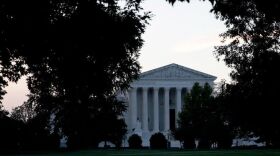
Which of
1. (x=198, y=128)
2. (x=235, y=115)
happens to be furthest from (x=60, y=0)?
(x=198, y=128)

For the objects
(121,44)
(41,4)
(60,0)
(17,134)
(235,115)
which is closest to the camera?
(41,4)

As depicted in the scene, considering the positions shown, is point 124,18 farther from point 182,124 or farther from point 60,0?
point 182,124

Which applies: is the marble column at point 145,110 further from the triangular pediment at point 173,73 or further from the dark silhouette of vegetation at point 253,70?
the dark silhouette of vegetation at point 253,70

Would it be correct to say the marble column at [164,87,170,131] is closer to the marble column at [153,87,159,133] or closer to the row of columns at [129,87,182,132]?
the row of columns at [129,87,182,132]

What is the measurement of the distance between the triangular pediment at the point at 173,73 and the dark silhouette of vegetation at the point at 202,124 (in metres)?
33.4

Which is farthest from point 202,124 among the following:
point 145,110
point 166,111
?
point 145,110

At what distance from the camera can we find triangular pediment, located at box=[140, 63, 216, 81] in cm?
12825

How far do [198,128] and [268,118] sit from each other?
46.1 m

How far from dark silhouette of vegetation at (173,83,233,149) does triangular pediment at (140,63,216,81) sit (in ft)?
110

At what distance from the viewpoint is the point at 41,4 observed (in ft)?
46.1

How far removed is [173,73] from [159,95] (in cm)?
761

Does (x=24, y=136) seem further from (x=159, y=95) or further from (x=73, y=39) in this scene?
(x=159, y=95)

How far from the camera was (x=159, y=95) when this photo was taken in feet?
443

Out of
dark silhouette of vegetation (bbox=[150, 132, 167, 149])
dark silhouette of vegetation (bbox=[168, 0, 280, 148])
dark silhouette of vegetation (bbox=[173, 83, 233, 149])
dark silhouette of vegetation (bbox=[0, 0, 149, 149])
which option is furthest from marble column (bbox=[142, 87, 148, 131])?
dark silhouette of vegetation (bbox=[0, 0, 149, 149])
